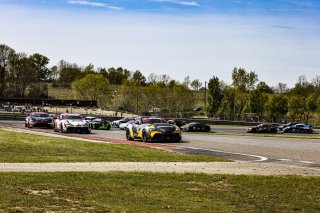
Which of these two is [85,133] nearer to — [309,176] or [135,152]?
[135,152]

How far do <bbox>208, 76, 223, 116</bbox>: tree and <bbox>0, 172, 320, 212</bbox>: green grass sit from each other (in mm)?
92825

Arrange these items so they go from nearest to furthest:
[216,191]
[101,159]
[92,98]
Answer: [216,191]
[101,159]
[92,98]

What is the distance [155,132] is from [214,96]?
75043mm

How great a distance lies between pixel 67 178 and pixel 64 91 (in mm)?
157682

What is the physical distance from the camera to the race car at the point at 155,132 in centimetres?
3412

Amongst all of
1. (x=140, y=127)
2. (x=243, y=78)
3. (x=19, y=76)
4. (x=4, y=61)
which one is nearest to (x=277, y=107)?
(x=243, y=78)

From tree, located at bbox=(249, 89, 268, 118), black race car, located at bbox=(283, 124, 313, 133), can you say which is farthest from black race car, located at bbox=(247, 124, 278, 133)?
tree, located at bbox=(249, 89, 268, 118)

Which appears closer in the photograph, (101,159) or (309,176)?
(309,176)

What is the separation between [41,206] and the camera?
10.8 metres

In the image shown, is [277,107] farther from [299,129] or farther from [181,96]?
[299,129]

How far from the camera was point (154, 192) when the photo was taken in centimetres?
1298

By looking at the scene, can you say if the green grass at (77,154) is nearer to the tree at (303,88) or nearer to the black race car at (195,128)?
the black race car at (195,128)

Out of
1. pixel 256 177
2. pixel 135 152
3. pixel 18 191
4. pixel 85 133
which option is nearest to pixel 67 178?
pixel 18 191

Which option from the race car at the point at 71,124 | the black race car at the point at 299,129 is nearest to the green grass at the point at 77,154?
the race car at the point at 71,124
